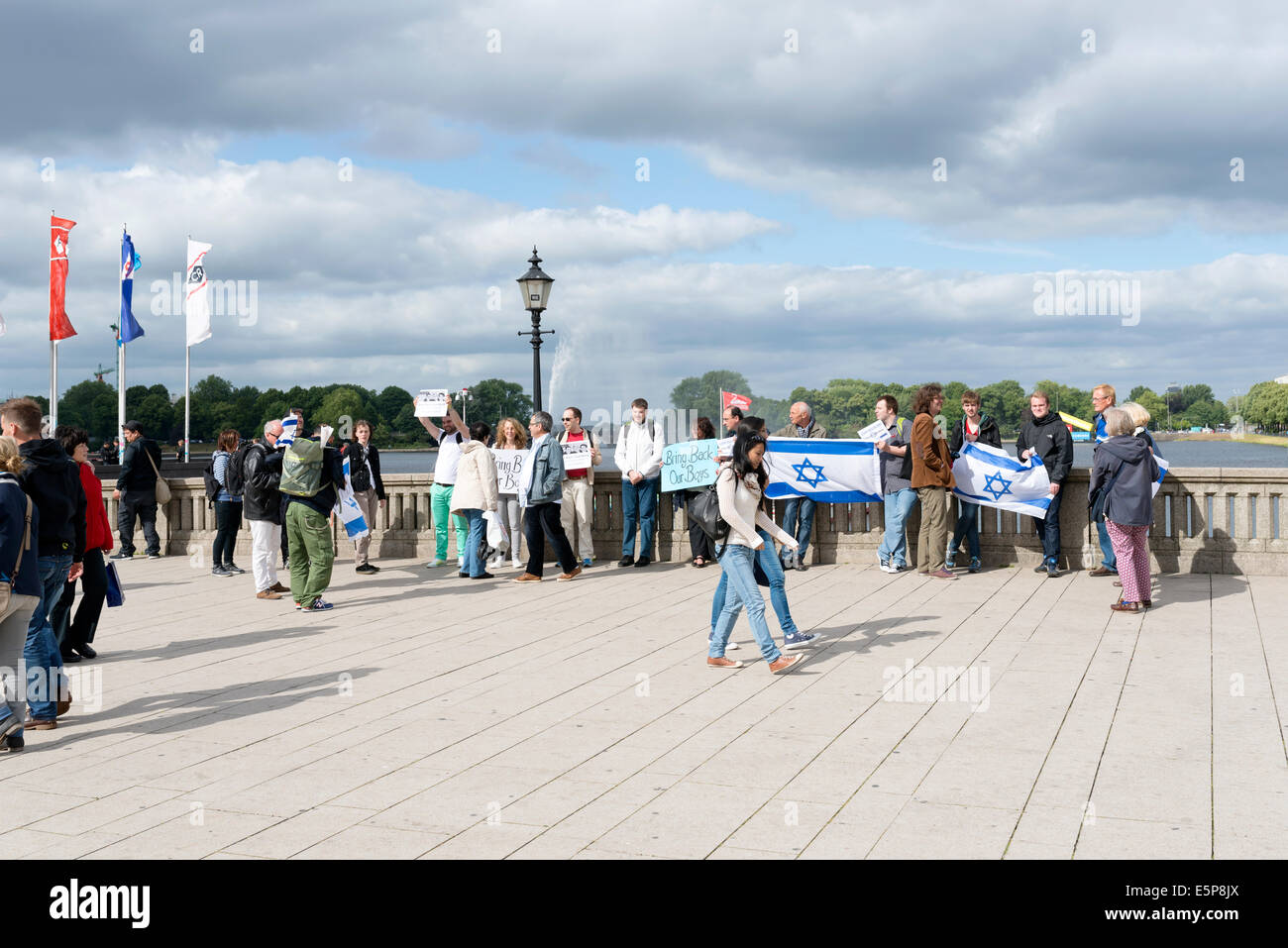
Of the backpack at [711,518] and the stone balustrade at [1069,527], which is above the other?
the backpack at [711,518]

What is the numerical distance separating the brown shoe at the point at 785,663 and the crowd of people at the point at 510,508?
0.06 feet

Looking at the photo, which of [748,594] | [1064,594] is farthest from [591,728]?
[1064,594]

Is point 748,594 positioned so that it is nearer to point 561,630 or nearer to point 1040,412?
point 561,630

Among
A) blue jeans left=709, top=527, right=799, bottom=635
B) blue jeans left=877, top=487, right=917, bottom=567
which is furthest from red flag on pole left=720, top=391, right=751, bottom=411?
blue jeans left=709, top=527, right=799, bottom=635

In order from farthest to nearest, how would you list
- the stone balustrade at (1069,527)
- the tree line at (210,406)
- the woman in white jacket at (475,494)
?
the tree line at (210,406) < the woman in white jacket at (475,494) < the stone balustrade at (1069,527)

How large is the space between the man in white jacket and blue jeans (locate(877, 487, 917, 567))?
2.96 meters

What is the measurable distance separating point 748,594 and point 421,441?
4505cm

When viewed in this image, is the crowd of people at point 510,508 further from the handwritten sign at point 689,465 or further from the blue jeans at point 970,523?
the handwritten sign at point 689,465

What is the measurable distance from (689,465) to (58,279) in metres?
21.2

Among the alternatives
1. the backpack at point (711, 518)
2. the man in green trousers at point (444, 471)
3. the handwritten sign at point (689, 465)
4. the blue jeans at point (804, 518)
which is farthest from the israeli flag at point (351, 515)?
the backpack at point (711, 518)

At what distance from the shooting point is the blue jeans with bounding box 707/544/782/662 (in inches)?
316

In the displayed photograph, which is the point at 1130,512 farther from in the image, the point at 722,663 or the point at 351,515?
the point at 351,515

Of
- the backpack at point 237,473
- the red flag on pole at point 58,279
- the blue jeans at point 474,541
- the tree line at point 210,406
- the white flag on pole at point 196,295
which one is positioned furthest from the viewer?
the tree line at point 210,406

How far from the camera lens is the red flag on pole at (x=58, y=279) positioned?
28.2 meters
